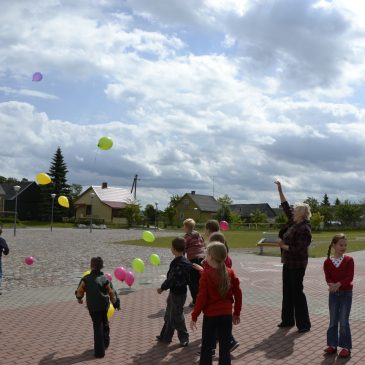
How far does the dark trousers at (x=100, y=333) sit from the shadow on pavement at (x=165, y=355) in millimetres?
417

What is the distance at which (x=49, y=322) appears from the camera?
7.81 meters

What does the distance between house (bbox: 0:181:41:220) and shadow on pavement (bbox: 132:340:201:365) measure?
83.2 metres

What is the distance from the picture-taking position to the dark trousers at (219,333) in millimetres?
4910

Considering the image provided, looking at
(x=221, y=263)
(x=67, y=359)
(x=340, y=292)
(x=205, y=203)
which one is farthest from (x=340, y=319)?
(x=205, y=203)

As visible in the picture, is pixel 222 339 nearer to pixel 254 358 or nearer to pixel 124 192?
pixel 254 358

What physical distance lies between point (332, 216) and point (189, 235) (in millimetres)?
83968

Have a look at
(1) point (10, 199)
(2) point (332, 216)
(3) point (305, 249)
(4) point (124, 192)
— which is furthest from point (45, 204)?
(3) point (305, 249)

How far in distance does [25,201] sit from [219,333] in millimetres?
87451

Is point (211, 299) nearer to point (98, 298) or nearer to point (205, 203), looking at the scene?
point (98, 298)

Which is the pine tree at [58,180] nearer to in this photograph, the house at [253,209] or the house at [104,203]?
the house at [104,203]

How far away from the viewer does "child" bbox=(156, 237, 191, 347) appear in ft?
20.9

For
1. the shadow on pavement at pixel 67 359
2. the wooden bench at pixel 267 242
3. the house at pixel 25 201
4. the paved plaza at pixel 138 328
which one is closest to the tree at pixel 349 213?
the house at pixel 25 201

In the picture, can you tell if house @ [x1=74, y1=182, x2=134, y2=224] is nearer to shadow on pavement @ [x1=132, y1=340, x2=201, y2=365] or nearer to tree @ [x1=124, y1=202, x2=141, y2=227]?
tree @ [x1=124, y1=202, x2=141, y2=227]

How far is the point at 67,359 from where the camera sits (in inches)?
229
